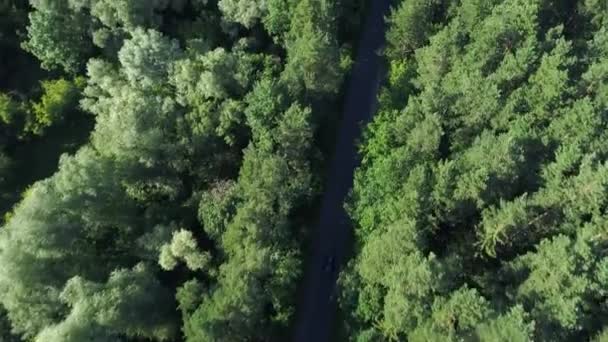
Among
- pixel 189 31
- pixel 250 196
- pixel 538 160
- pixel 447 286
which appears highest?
pixel 189 31

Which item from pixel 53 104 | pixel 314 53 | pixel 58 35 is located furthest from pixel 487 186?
pixel 58 35

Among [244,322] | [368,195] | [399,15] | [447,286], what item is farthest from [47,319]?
[399,15]

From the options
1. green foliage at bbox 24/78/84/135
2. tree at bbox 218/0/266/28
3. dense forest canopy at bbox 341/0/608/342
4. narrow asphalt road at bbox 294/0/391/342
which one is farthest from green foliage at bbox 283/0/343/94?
green foliage at bbox 24/78/84/135

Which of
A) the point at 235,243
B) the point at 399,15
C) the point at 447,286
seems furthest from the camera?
the point at 399,15

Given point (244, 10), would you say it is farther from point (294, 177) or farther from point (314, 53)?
point (294, 177)

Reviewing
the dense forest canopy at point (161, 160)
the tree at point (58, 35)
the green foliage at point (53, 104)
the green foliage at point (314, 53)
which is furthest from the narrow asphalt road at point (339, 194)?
the tree at point (58, 35)

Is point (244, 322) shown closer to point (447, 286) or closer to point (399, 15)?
point (447, 286)

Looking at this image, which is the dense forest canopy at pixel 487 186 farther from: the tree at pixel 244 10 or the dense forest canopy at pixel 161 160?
the tree at pixel 244 10
